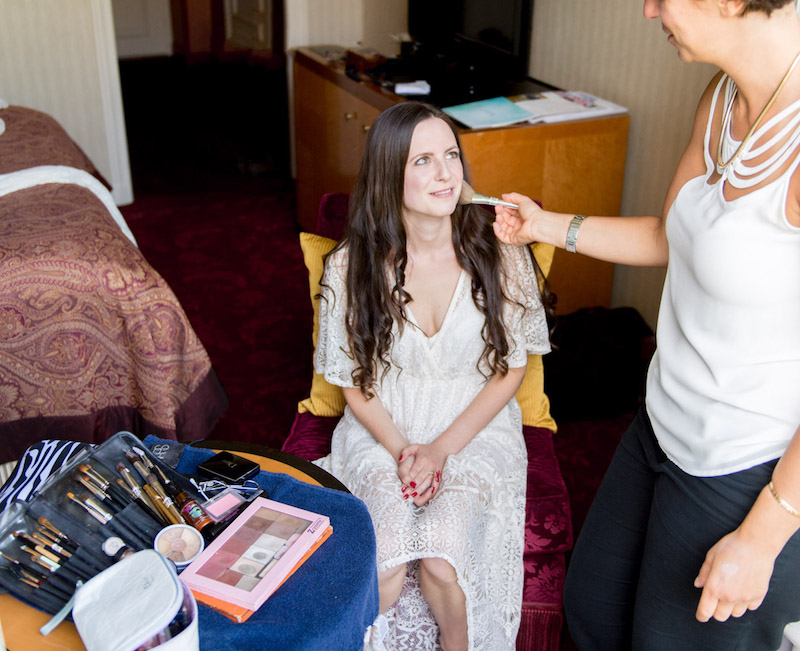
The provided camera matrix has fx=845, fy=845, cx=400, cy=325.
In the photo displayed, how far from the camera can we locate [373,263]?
5.76 feet

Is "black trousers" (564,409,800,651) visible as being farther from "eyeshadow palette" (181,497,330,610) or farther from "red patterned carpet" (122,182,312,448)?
"red patterned carpet" (122,182,312,448)

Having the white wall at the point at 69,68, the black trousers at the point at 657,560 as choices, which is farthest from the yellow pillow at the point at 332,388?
the white wall at the point at 69,68

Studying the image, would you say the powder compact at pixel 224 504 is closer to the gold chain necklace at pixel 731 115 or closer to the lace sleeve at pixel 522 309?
the lace sleeve at pixel 522 309

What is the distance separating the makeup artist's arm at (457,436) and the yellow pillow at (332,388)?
0.49 ft

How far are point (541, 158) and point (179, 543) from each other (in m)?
1.85

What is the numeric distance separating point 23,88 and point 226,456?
A: 10.5 feet

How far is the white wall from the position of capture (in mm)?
3881

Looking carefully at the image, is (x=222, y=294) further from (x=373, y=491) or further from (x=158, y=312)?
(x=373, y=491)

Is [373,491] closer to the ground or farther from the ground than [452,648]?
farther from the ground

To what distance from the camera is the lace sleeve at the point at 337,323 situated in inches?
69.9

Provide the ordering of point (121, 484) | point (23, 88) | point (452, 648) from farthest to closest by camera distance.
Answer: point (23, 88), point (452, 648), point (121, 484)

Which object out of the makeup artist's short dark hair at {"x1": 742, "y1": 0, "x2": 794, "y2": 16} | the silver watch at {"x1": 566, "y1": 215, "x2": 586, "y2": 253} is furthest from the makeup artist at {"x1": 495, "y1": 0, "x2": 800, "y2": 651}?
the silver watch at {"x1": 566, "y1": 215, "x2": 586, "y2": 253}

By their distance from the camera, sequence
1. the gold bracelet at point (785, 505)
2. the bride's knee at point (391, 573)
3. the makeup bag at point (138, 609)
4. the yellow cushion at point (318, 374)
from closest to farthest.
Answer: the makeup bag at point (138, 609) → the gold bracelet at point (785, 505) → the bride's knee at point (391, 573) → the yellow cushion at point (318, 374)

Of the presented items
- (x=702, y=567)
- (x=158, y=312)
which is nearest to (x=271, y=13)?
(x=158, y=312)
